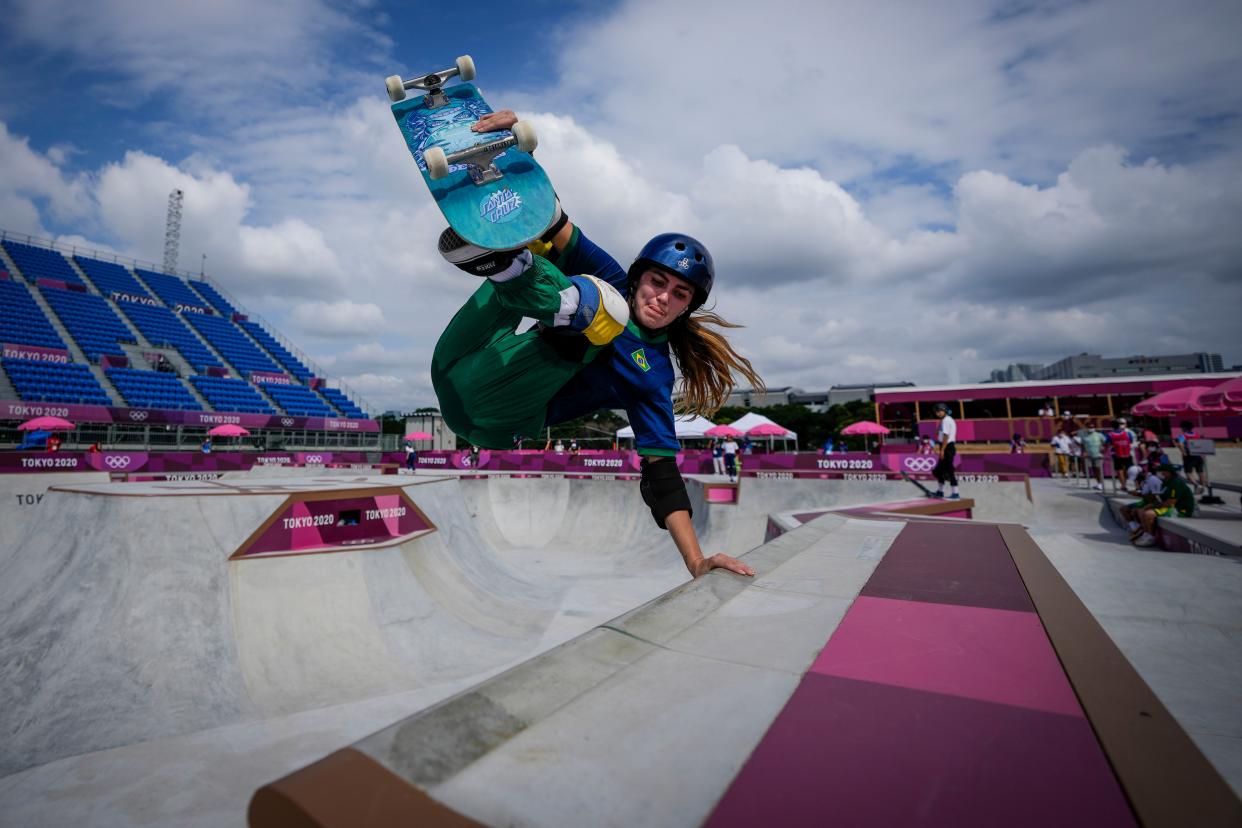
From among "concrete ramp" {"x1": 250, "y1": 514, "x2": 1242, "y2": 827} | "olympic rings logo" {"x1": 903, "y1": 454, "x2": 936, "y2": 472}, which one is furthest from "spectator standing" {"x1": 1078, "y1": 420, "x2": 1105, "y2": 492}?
"concrete ramp" {"x1": 250, "y1": 514, "x2": 1242, "y2": 827}

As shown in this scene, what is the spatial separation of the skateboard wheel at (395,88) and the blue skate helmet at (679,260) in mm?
1537

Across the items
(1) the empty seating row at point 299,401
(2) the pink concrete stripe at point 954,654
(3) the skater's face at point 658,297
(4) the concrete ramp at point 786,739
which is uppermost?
(1) the empty seating row at point 299,401

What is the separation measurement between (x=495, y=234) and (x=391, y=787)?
188 cm

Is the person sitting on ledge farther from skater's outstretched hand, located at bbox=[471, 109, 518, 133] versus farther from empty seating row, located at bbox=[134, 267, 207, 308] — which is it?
empty seating row, located at bbox=[134, 267, 207, 308]

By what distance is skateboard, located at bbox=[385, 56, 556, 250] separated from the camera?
225 centimetres

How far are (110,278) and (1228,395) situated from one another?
58.0 meters

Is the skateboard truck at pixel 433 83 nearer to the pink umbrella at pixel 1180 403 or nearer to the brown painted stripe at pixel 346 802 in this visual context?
the brown painted stripe at pixel 346 802

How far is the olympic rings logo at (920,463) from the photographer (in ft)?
47.9

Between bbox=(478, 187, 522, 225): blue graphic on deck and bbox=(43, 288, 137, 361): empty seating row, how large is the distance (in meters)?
40.4

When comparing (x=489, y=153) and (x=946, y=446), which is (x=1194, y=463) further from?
(x=489, y=153)

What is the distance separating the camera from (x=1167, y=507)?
294 inches

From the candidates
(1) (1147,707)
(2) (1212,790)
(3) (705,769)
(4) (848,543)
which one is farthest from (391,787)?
(4) (848,543)

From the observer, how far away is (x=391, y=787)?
97 centimetres

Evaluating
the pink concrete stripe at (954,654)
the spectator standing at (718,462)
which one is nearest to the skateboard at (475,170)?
the pink concrete stripe at (954,654)
